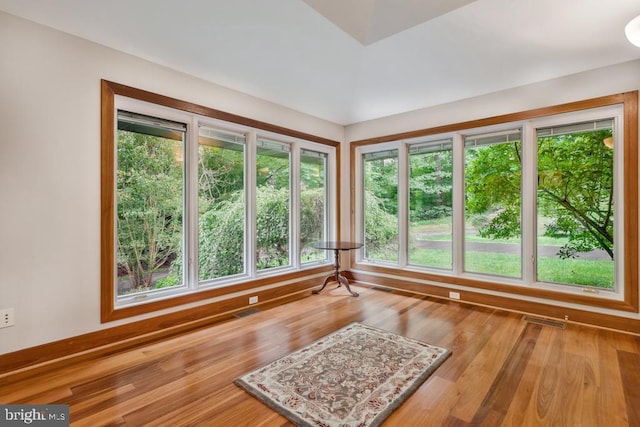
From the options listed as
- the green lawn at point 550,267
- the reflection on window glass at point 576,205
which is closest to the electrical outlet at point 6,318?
the green lawn at point 550,267

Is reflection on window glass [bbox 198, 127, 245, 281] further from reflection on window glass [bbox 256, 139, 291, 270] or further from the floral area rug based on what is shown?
the floral area rug

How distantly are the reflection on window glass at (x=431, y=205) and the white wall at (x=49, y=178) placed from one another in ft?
12.0

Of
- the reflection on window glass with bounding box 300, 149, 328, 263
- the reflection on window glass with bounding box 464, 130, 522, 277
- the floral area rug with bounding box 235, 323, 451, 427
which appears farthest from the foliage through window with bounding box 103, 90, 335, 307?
the reflection on window glass with bounding box 464, 130, 522, 277

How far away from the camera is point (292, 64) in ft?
9.50

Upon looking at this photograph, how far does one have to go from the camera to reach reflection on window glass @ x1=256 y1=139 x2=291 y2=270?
12.8 feet

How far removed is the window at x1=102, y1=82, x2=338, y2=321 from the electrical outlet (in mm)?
547

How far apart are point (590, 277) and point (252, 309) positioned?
3.71 metres

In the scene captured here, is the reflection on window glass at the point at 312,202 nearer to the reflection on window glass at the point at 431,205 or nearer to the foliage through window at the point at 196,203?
the foliage through window at the point at 196,203

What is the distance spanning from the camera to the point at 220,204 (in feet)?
11.4

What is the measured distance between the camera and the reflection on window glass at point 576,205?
3.08 meters

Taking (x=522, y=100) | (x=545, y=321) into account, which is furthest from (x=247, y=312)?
(x=522, y=100)

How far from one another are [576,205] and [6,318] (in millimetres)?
5189

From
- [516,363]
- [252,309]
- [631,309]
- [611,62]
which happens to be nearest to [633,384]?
[516,363]

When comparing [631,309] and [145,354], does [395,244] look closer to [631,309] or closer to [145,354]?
[631,309]
